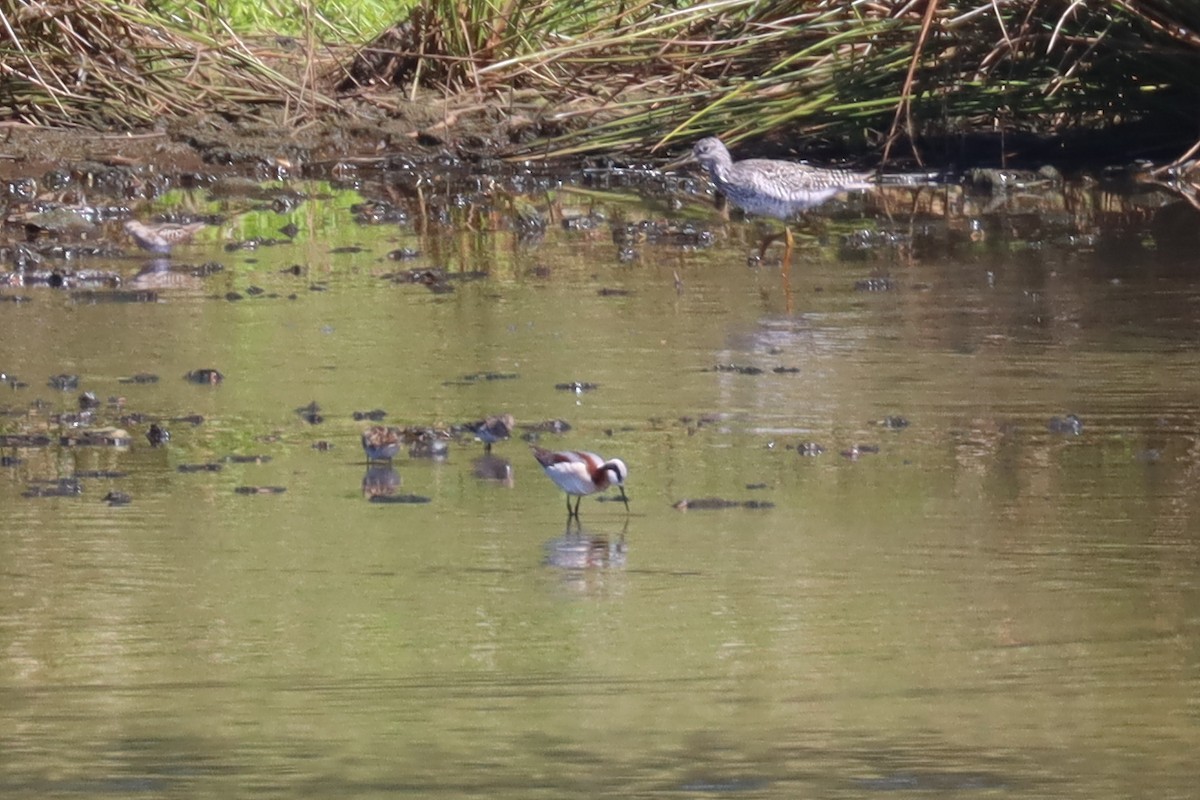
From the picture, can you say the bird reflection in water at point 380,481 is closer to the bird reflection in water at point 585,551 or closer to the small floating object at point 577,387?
the bird reflection in water at point 585,551

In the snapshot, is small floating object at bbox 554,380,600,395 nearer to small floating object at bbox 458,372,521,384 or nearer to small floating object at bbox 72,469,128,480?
small floating object at bbox 458,372,521,384

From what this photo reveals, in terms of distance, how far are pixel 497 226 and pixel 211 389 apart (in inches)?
180

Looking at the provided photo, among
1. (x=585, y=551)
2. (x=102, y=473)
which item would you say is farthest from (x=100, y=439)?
(x=585, y=551)

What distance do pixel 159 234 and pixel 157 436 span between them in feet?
14.7

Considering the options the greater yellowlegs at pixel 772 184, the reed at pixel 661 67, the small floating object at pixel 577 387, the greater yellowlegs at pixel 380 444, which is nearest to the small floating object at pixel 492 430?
the greater yellowlegs at pixel 380 444

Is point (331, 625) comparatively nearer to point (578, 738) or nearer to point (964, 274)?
point (578, 738)

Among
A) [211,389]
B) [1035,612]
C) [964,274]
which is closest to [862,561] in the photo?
[1035,612]

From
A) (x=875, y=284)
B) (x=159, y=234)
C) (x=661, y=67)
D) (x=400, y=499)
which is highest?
(x=661, y=67)

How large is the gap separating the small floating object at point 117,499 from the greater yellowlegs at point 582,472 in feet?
3.47

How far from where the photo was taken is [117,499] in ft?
18.6

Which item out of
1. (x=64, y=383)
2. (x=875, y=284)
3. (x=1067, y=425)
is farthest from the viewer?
Result: (x=875, y=284)

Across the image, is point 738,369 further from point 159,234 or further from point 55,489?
point 159,234

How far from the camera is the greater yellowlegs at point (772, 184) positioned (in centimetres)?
1141

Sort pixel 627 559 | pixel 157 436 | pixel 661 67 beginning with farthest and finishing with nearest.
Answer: pixel 661 67
pixel 157 436
pixel 627 559
